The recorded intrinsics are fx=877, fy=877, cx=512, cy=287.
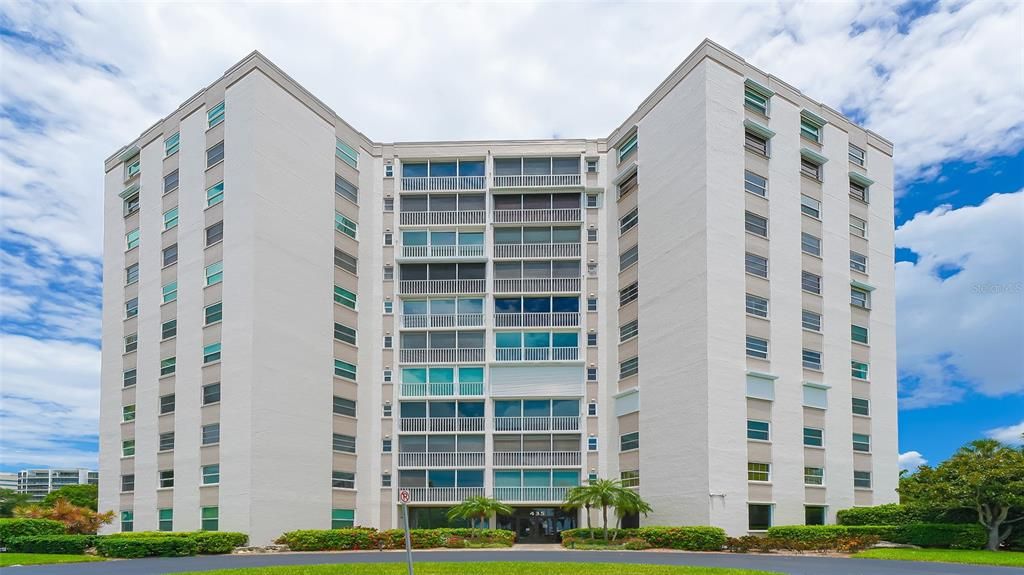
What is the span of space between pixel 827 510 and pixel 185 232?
39303 mm

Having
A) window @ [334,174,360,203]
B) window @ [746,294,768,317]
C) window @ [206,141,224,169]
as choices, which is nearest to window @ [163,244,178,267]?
window @ [206,141,224,169]

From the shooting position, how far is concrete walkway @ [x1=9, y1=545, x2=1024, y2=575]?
2900 cm

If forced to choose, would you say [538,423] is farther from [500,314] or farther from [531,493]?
[500,314]

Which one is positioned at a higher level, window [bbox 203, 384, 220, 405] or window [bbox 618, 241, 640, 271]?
window [bbox 618, 241, 640, 271]

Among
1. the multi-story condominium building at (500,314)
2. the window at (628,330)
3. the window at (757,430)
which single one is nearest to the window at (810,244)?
the multi-story condominium building at (500,314)

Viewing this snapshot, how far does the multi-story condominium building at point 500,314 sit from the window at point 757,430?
0.53 feet

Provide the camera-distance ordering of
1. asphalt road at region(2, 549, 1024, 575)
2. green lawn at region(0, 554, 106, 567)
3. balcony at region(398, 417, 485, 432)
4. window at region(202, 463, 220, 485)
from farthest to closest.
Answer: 1. balcony at region(398, 417, 485, 432)
2. window at region(202, 463, 220, 485)
3. green lawn at region(0, 554, 106, 567)
4. asphalt road at region(2, 549, 1024, 575)

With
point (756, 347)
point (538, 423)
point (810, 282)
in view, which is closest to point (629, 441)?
point (538, 423)

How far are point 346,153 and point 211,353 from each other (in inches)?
607

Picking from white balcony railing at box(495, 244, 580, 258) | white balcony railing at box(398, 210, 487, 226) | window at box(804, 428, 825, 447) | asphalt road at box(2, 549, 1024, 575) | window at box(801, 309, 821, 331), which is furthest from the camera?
white balcony railing at box(398, 210, 487, 226)

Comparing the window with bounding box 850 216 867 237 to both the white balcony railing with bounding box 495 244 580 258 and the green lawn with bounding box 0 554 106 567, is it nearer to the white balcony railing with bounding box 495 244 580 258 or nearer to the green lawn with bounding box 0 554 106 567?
the white balcony railing with bounding box 495 244 580 258

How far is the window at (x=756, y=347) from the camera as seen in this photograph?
46188 millimetres

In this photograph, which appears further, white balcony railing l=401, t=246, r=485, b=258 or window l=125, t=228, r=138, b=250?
white balcony railing l=401, t=246, r=485, b=258

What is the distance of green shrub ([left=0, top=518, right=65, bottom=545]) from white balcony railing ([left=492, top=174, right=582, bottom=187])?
3202cm
